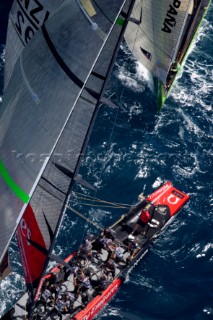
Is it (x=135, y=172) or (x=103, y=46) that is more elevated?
(x=103, y=46)

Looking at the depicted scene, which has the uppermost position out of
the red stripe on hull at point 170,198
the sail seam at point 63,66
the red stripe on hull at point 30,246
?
the sail seam at point 63,66

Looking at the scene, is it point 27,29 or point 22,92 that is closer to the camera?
point 22,92

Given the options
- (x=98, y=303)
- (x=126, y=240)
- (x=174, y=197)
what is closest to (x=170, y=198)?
(x=174, y=197)

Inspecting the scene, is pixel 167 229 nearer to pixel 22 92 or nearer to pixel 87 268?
pixel 87 268

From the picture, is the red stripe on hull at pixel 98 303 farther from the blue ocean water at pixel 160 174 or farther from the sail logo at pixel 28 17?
the sail logo at pixel 28 17

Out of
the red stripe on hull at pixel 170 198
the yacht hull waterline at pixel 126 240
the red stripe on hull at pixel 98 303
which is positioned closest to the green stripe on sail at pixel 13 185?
the yacht hull waterline at pixel 126 240

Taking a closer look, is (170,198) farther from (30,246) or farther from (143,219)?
(30,246)

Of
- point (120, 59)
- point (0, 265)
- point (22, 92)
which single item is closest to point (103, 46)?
point (22, 92)

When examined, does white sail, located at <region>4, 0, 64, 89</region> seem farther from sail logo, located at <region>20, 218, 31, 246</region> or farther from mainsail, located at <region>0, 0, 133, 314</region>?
sail logo, located at <region>20, 218, 31, 246</region>
